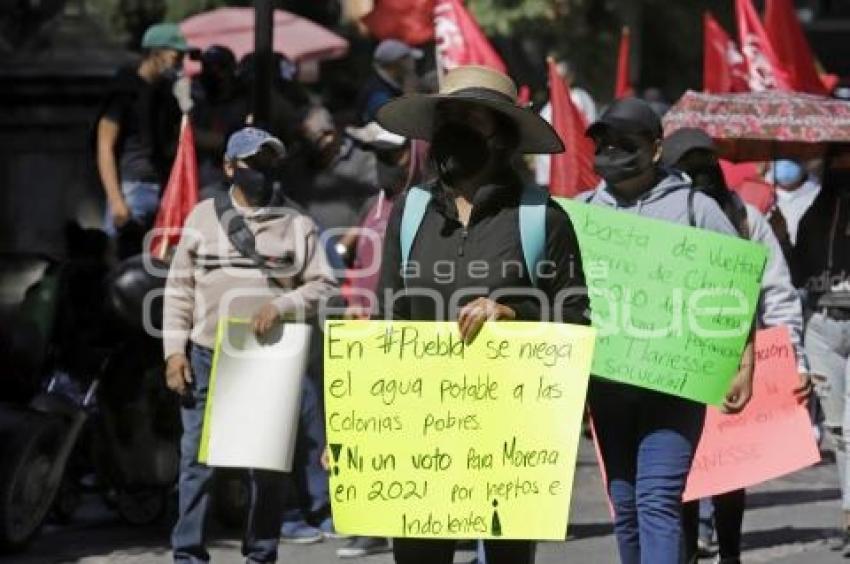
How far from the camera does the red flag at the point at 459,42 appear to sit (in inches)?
555

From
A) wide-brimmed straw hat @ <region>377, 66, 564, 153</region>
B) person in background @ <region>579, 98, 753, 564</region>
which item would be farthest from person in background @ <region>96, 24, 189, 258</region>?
wide-brimmed straw hat @ <region>377, 66, 564, 153</region>

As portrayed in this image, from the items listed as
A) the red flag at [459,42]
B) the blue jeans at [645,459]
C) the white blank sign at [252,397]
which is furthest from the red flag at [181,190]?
the blue jeans at [645,459]

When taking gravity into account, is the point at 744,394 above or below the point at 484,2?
below

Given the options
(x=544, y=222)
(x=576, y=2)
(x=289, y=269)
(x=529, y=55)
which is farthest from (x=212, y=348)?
(x=529, y=55)

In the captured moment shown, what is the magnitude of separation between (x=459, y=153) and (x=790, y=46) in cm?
899

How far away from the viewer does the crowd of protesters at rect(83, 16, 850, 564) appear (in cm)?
683

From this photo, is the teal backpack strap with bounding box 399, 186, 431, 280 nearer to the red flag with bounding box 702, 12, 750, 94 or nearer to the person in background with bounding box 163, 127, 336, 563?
the person in background with bounding box 163, 127, 336, 563

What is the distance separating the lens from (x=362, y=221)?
10836 mm

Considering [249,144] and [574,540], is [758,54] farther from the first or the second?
[249,144]

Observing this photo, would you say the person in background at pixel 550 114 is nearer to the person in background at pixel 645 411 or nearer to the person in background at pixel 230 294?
the person in background at pixel 230 294

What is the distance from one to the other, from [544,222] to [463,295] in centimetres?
31

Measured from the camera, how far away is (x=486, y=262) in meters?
6.76

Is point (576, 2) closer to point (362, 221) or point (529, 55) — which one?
point (529, 55)

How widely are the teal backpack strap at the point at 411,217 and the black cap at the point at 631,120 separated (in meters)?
1.13
